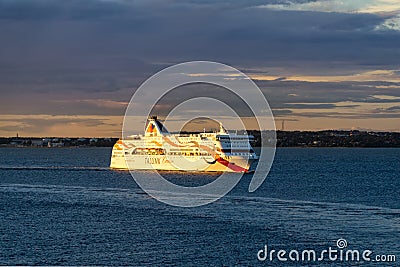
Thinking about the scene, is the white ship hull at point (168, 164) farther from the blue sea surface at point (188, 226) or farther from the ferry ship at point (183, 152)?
the blue sea surface at point (188, 226)

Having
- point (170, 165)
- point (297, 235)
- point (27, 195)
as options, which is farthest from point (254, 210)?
point (170, 165)

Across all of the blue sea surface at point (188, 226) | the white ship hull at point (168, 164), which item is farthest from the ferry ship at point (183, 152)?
the blue sea surface at point (188, 226)

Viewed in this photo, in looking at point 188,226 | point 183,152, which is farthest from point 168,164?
point 188,226

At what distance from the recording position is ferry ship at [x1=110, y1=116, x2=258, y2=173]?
82.1 m

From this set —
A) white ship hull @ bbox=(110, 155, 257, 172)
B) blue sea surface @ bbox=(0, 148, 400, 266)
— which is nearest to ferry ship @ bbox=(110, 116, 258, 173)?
white ship hull @ bbox=(110, 155, 257, 172)

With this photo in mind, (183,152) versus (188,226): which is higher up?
(183,152)

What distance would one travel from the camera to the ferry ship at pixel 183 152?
82.1 meters

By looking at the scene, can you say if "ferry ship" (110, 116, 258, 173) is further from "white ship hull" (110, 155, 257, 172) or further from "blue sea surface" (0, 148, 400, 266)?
"blue sea surface" (0, 148, 400, 266)

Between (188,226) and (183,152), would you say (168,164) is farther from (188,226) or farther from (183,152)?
(188,226)

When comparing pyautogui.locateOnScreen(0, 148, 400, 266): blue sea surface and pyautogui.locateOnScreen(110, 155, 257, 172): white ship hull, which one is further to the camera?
pyautogui.locateOnScreen(110, 155, 257, 172): white ship hull

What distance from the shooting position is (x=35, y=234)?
3859cm

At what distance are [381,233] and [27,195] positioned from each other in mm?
33997

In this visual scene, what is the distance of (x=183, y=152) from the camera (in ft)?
289

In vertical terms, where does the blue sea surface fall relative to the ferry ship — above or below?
below
